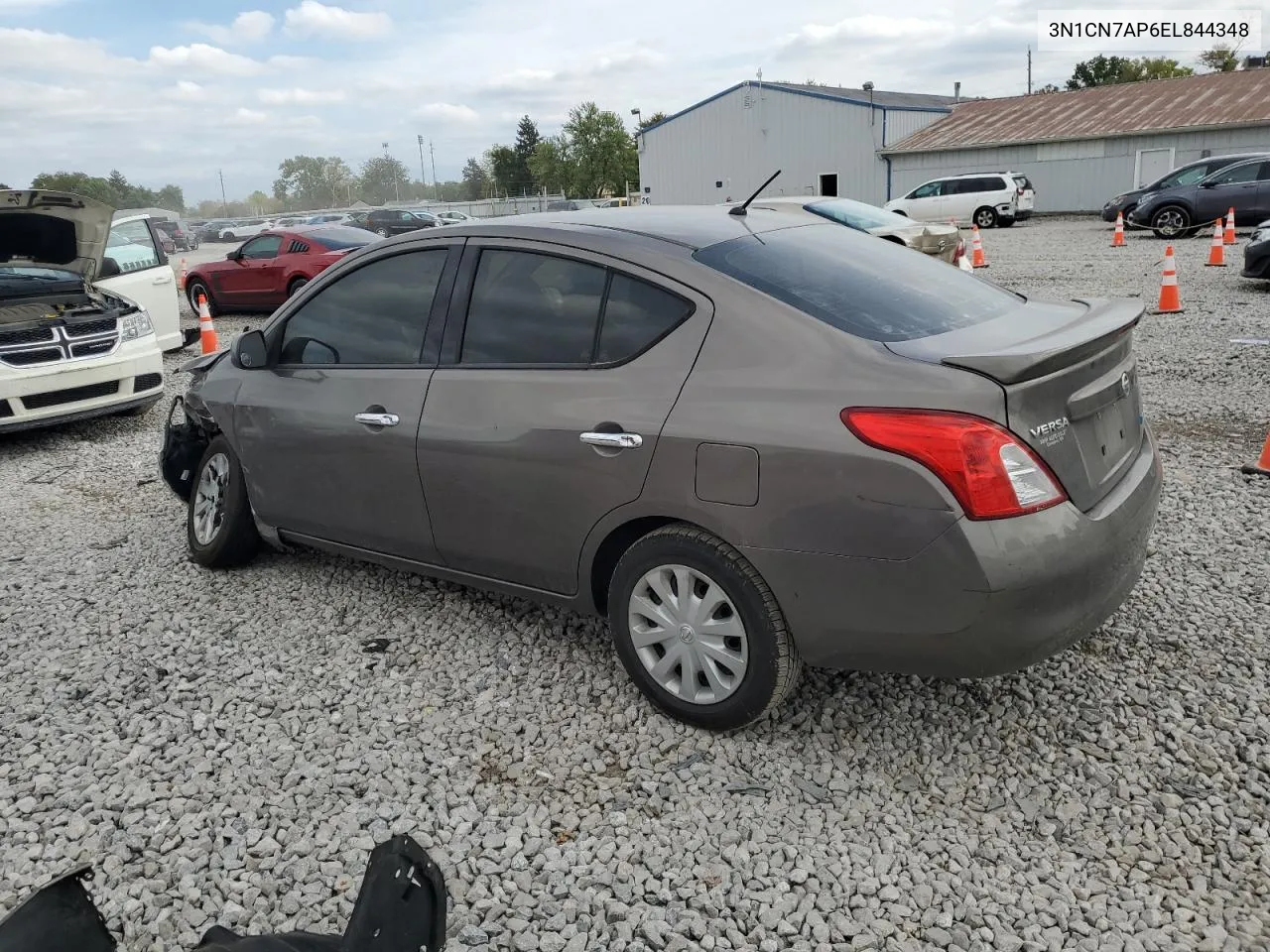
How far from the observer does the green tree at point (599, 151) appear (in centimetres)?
7388

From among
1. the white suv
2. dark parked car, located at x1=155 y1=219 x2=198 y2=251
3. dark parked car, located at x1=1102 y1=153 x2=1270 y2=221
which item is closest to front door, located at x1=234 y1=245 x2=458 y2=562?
dark parked car, located at x1=1102 y1=153 x2=1270 y2=221

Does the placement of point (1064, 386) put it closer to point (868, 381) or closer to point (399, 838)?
point (868, 381)

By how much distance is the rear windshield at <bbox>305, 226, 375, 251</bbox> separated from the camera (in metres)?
14.4

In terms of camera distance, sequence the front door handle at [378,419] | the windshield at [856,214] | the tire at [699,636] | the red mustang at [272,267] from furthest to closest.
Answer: the red mustang at [272,267], the windshield at [856,214], the front door handle at [378,419], the tire at [699,636]

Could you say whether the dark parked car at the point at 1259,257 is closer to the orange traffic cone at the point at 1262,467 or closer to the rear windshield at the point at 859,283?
the orange traffic cone at the point at 1262,467

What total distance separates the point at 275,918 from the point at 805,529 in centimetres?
174

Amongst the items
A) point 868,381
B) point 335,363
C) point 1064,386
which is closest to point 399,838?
point 868,381

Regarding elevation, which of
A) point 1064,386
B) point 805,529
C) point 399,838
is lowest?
point 399,838

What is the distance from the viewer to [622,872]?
2.62 metres

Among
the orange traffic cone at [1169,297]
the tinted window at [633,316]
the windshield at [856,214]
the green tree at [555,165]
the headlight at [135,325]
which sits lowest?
the orange traffic cone at [1169,297]

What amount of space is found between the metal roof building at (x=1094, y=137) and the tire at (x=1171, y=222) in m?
14.6

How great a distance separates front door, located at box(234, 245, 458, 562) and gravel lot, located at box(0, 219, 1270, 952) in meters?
0.48

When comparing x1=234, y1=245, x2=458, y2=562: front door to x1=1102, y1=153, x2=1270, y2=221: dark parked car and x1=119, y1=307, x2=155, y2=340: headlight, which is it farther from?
x1=1102, y1=153, x2=1270, y2=221: dark parked car

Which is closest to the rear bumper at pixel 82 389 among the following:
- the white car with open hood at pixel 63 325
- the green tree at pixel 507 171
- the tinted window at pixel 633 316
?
the white car with open hood at pixel 63 325
